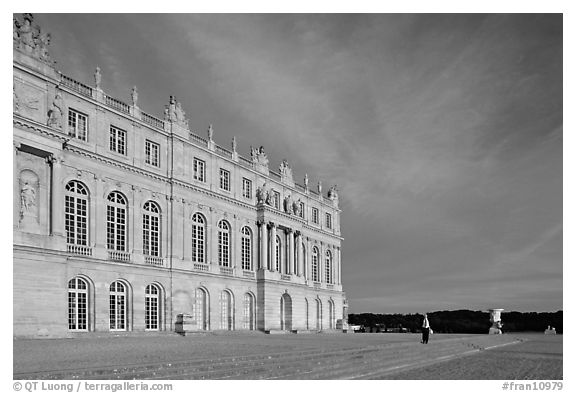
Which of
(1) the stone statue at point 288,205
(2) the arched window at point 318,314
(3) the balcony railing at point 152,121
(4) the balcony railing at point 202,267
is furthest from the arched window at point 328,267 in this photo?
(3) the balcony railing at point 152,121

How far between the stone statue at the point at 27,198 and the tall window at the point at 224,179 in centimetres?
2041

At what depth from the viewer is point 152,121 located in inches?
1752

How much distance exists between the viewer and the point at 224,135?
2092 inches

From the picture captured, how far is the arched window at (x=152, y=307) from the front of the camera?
138 feet

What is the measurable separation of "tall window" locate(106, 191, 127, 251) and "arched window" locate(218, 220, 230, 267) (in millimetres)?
10871

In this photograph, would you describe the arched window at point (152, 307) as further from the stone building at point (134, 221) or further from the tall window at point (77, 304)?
the tall window at point (77, 304)

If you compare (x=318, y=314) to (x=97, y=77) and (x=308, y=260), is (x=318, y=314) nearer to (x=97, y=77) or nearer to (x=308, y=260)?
(x=308, y=260)

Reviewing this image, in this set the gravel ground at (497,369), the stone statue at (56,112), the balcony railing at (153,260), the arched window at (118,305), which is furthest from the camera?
the balcony railing at (153,260)

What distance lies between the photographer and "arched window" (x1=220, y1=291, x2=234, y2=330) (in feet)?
163

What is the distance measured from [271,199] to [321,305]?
51.7ft

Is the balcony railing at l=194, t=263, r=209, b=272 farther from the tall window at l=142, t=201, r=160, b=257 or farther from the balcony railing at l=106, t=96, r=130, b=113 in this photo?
the balcony railing at l=106, t=96, r=130, b=113

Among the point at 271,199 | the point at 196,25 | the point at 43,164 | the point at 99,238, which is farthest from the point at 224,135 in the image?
the point at 196,25

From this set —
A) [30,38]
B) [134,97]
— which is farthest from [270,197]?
[30,38]
